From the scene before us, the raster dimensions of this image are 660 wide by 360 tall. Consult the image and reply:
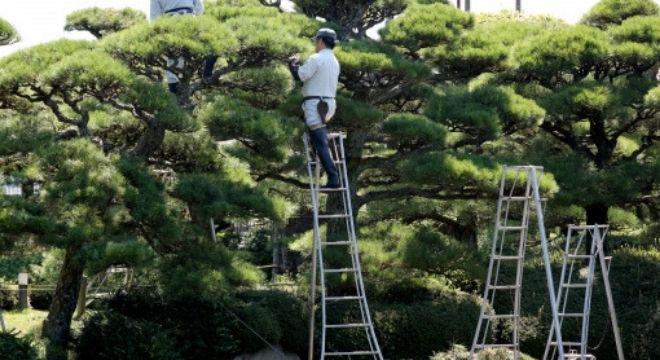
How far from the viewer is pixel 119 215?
1059 centimetres

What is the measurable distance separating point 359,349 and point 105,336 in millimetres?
3143

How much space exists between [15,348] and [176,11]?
401 centimetres

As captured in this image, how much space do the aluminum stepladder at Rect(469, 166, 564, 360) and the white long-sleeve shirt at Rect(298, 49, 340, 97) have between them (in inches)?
70.2

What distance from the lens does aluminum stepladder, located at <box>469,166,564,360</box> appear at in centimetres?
1006

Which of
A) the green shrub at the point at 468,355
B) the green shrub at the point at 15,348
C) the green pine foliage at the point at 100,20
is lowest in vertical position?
the green shrub at the point at 468,355

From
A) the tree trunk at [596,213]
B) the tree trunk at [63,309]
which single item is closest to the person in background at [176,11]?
the tree trunk at [63,309]

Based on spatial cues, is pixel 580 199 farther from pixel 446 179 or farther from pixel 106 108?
pixel 106 108

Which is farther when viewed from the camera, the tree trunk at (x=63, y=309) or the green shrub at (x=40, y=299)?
the green shrub at (x=40, y=299)

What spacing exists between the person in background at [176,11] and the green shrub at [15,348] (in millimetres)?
3213

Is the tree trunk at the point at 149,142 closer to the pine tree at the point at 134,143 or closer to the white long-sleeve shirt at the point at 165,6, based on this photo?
the pine tree at the point at 134,143

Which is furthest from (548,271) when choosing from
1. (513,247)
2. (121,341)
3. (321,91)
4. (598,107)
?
(513,247)

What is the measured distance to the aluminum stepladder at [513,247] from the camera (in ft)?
33.0

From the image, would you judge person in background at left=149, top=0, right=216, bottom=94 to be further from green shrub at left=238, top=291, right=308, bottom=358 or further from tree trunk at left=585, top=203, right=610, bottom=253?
tree trunk at left=585, top=203, right=610, bottom=253

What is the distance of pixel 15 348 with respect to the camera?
10.5 m
